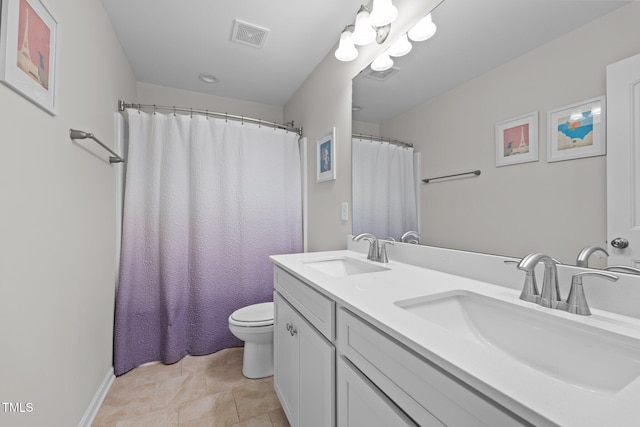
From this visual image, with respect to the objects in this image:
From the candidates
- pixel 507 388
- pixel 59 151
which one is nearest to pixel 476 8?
pixel 507 388

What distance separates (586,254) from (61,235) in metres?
1.78

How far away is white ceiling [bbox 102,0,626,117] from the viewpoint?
870mm

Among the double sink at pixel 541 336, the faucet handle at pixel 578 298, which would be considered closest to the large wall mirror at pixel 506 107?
the faucet handle at pixel 578 298

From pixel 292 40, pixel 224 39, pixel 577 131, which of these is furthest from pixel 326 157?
pixel 577 131

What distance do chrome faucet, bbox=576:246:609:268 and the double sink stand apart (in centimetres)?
15

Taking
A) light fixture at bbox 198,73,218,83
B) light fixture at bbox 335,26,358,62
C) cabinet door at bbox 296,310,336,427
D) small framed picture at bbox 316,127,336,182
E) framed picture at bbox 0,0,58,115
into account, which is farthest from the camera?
light fixture at bbox 198,73,218,83

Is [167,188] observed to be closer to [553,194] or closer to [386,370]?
[386,370]

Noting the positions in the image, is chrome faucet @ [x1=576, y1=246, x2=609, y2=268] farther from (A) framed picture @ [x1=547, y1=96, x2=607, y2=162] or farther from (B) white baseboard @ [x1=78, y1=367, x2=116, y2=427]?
(B) white baseboard @ [x1=78, y1=367, x2=116, y2=427]

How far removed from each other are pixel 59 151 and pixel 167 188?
3.03ft

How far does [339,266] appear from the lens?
5.09 feet

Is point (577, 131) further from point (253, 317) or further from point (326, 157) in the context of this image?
point (253, 317)

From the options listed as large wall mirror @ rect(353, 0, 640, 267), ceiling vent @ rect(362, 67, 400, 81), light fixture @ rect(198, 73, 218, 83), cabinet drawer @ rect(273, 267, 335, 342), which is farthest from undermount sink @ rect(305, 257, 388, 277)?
light fixture @ rect(198, 73, 218, 83)

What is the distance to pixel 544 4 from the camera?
80 centimetres

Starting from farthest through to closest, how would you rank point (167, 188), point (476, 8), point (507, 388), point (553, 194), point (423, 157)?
1. point (167, 188)
2. point (423, 157)
3. point (476, 8)
4. point (553, 194)
5. point (507, 388)
